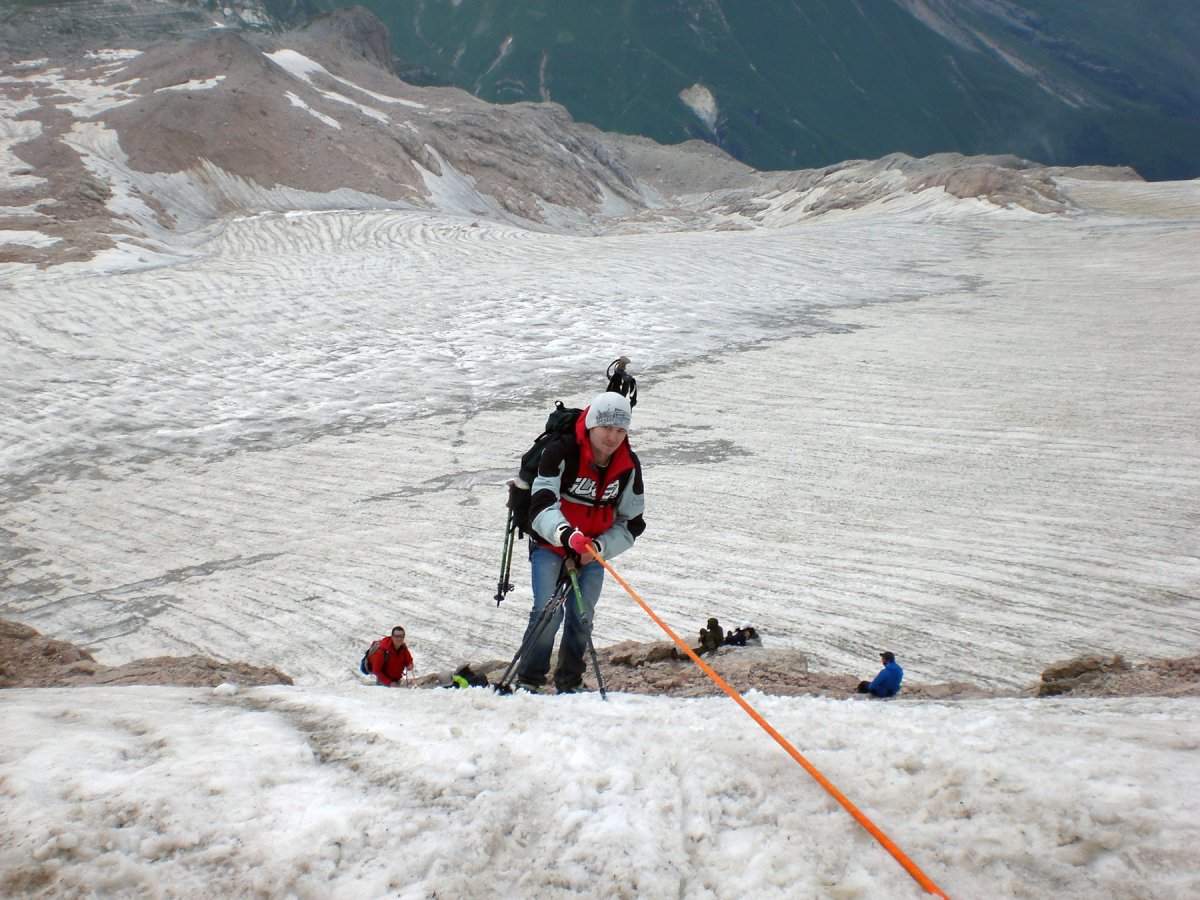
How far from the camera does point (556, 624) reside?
4027mm

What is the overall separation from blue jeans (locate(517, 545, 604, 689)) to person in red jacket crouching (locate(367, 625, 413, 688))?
5.15 feet

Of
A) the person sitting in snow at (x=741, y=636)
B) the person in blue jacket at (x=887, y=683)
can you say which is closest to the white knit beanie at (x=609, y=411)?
the person in blue jacket at (x=887, y=683)

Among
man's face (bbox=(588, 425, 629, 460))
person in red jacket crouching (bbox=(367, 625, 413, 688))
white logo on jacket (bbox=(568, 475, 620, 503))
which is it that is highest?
man's face (bbox=(588, 425, 629, 460))

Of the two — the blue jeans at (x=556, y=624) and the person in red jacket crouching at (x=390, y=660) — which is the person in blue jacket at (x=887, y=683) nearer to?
the blue jeans at (x=556, y=624)

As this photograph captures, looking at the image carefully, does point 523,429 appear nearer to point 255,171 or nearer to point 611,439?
point 611,439

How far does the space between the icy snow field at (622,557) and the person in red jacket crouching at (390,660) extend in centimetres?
105

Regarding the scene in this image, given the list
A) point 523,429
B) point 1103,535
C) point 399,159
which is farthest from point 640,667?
point 399,159

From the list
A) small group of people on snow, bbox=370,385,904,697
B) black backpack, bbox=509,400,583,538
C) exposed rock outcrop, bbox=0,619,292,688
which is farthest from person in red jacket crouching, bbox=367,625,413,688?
black backpack, bbox=509,400,583,538

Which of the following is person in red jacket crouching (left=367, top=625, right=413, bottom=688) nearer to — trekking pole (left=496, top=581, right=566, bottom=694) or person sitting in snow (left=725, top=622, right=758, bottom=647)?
trekking pole (left=496, top=581, right=566, bottom=694)

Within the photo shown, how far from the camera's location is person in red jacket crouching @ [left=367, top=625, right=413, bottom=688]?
5.37 metres

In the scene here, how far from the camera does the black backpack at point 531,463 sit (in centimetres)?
384

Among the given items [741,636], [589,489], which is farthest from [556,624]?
[741,636]

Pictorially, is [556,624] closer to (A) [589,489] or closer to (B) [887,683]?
(A) [589,489]

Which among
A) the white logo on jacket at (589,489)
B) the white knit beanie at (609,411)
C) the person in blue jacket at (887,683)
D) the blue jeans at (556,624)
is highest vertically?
the white knit beanie at (609,411)
